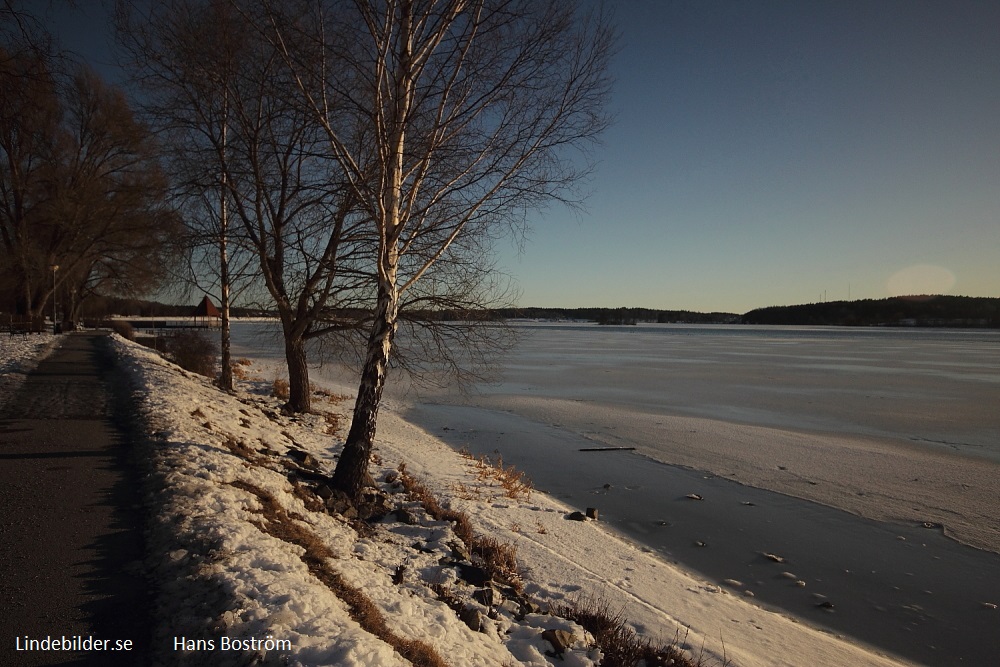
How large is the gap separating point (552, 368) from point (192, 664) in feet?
95.5

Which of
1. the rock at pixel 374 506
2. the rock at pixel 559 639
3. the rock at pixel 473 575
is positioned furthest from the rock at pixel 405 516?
the rock at pixel 559 639

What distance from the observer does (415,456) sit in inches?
435

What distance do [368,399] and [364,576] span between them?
2.51 meters

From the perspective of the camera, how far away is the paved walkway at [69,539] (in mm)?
3361

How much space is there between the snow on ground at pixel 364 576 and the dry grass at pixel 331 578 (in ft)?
0.10

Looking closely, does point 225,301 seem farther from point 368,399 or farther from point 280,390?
point 368,399

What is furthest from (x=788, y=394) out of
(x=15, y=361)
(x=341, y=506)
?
(x=15, y=361)

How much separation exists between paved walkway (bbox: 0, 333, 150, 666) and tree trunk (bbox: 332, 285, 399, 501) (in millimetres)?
2320

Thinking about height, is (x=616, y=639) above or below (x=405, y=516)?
below

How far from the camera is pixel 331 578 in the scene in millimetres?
4523

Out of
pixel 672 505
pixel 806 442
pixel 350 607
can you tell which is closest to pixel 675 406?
pixel 806 442

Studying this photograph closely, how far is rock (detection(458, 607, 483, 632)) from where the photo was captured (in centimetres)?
462

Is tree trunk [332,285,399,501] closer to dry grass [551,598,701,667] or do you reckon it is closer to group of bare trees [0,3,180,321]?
dry grass [551,598,701,667]

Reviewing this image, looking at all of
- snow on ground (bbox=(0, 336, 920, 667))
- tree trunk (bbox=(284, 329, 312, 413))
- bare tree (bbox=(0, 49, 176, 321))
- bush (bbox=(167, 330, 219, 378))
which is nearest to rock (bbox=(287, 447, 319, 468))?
snow on ground (bbox=(0, 336, 920, 667))
